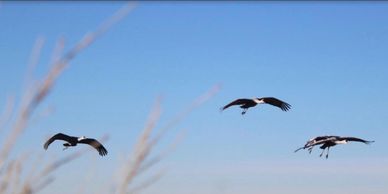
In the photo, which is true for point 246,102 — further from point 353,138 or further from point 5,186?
point 5,186

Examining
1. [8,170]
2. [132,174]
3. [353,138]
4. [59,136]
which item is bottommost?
[132,174]

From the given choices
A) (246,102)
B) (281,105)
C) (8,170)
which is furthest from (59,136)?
(8,170)

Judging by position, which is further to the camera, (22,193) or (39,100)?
(22,193)

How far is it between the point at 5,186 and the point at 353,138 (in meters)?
27.9

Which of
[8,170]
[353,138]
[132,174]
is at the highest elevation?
[353,138]

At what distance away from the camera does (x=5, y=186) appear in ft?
9.77

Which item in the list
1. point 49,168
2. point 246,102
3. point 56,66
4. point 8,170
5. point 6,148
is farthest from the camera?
point 246,102

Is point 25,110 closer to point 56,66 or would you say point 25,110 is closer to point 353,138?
point 56,66

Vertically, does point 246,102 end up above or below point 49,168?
above

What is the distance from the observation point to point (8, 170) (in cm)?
316

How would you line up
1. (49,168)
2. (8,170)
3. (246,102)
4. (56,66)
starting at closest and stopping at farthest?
(56,66)
(49,168)
(8,170)
(246,102)

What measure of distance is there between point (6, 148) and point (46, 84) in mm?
435

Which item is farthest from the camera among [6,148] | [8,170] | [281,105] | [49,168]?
[281,105]

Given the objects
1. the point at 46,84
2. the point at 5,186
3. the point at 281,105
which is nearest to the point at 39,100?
the point at 46,84
